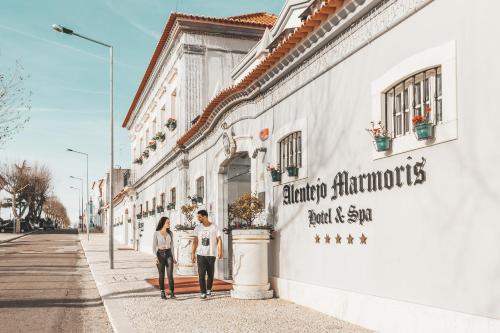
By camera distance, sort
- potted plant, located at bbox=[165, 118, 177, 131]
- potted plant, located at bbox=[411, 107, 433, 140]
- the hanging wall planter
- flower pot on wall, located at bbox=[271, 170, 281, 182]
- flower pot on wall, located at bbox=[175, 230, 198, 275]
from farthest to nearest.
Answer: potted plant, located at bbox=[165, 118, 177, 131], flower pot on wall, located at bbox=[175, 230, 198, 275], flower pot on wall, located at bbox=[271, 170, 281, 182], the hanging wall planter, potted plant, located at bbox=[411, 107, 433, 140]

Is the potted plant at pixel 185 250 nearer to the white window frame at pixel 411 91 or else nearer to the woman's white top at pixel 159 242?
the woman's white top at pixel 159 242

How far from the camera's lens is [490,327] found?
242 inches

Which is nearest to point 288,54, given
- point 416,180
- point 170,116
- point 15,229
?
point 416,180

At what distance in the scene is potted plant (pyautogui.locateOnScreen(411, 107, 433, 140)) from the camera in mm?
7191

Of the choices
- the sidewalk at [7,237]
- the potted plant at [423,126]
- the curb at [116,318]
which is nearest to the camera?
the potted plant at [423,126]

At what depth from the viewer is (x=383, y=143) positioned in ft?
26.6

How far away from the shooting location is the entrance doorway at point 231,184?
644 inches

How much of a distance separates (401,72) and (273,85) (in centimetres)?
524

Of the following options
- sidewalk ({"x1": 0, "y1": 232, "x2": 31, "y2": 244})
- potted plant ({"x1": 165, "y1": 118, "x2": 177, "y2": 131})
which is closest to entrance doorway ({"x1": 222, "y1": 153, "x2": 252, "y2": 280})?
potted plant ({"x1": 165, "y1": 118, "x2": 177, "y2": 131})

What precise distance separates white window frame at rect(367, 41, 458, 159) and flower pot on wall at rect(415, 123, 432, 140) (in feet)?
0.23

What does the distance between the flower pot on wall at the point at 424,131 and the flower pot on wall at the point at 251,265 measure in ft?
17.7

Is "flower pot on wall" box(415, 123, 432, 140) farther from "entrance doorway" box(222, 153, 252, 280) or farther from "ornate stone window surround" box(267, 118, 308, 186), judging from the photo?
"entrance doorway" box(222, 153, 252, 280)

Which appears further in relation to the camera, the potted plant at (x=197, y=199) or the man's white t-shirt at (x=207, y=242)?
the potted plant at (x=197, y=199)

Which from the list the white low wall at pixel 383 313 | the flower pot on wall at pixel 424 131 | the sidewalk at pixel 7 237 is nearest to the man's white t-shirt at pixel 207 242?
the white low wall at pixel 383 313
